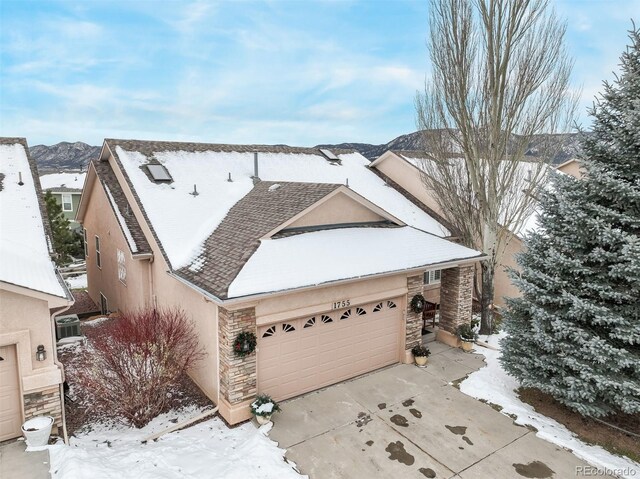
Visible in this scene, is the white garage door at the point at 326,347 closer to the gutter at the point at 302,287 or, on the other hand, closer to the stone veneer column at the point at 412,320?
the stone veneer column at the point at 412,320

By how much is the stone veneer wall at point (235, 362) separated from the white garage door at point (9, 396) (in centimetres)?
376

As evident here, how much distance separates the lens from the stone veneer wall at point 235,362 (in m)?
7.90

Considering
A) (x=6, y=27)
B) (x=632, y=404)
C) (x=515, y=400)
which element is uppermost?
(x=6, y=27)

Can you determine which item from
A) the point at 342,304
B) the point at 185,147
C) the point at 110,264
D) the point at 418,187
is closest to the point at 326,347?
the point at 342,304

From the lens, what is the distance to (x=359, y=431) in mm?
7895

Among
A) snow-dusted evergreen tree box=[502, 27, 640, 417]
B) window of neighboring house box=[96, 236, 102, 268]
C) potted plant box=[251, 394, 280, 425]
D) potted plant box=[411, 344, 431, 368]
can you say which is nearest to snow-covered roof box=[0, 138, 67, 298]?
potted plant box=[251, 394, 280, 425]

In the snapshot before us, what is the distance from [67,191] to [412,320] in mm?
36514

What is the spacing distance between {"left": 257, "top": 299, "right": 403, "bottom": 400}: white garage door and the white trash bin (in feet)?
13.1

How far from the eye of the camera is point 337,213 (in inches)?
426

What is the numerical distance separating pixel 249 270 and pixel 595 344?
7047 mm

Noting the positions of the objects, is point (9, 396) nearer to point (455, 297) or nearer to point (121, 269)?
point (121, 269)

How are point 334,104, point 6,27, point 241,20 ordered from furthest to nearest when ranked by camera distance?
point 334,104 < point 241,20 < point 6,27

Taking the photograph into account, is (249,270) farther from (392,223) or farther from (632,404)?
(632,404)

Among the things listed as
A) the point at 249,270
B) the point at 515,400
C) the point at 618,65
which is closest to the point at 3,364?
the point at 249,270
